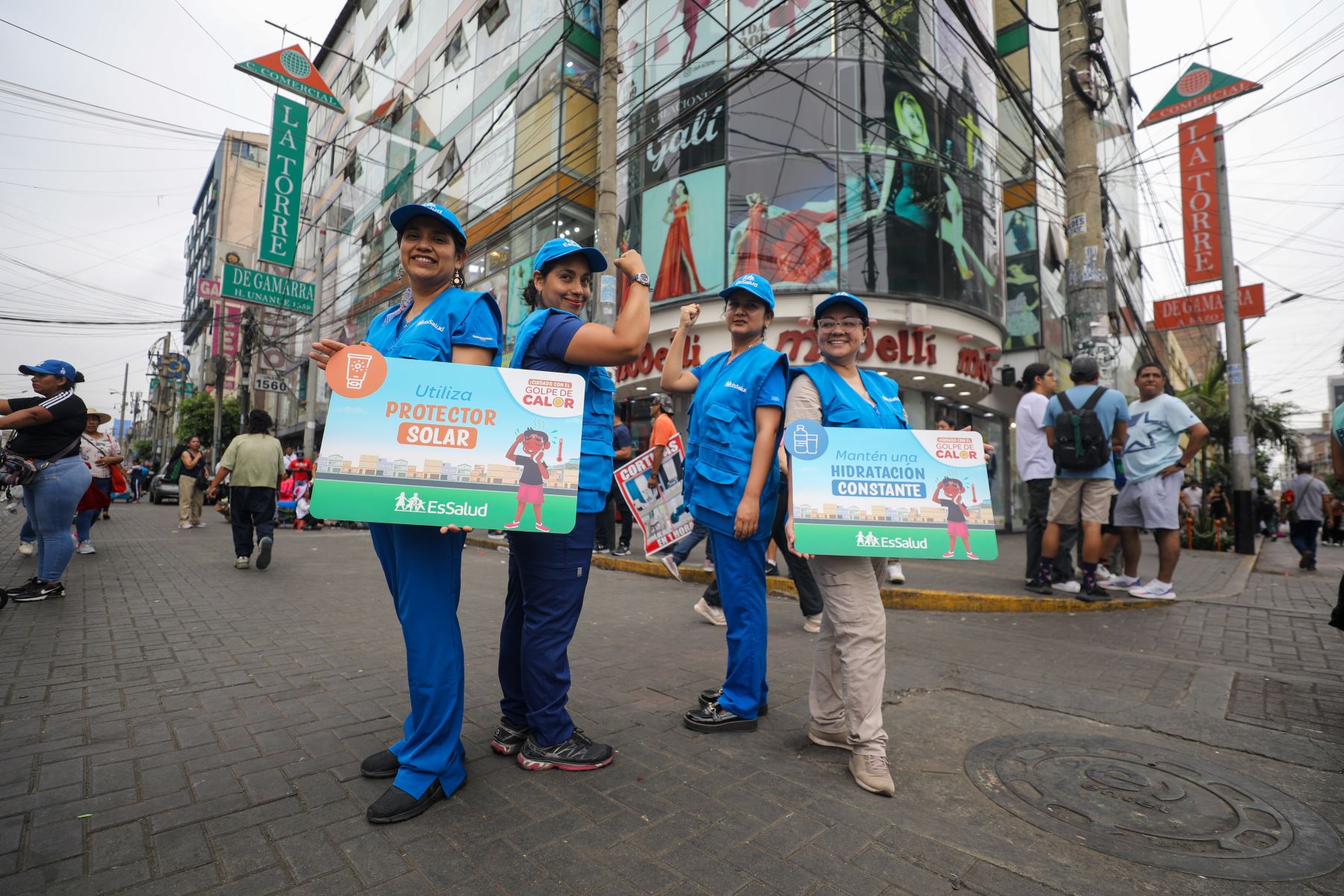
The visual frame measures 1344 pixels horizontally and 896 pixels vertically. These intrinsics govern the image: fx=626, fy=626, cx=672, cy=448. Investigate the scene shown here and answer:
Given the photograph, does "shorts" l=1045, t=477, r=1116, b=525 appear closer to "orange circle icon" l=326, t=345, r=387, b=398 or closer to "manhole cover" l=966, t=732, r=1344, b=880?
"manhole cover" l=966, t=732, r=1344, b=880

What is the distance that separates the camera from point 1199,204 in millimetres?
15000

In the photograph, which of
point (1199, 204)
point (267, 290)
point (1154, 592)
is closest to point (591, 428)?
point (1154, 592)

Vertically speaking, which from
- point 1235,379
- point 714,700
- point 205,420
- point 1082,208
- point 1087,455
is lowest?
point 714,700

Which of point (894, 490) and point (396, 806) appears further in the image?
point (894, 490)

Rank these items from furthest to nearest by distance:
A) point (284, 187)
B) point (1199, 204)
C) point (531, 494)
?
1. point (284, 187)
2. point (1199, 204)
3. point (531, 494)

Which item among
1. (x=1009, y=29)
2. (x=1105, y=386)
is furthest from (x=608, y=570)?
(x=1009, y=29)

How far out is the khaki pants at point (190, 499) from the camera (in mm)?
12227

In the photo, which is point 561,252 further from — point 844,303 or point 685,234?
point 685,234

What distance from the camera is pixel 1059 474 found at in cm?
577

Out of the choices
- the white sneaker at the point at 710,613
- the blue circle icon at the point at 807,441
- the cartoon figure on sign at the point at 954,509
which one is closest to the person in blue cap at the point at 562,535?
the blue circle icon at the point at 807,441

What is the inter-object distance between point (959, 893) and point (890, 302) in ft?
41.7

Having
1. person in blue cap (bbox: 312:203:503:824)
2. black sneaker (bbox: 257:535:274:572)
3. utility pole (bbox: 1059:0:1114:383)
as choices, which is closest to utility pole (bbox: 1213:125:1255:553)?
utility pole (bbox: 1059:0:1114:383)

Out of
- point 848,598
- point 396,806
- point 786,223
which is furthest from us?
point 786,223

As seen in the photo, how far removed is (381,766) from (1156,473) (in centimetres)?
655
